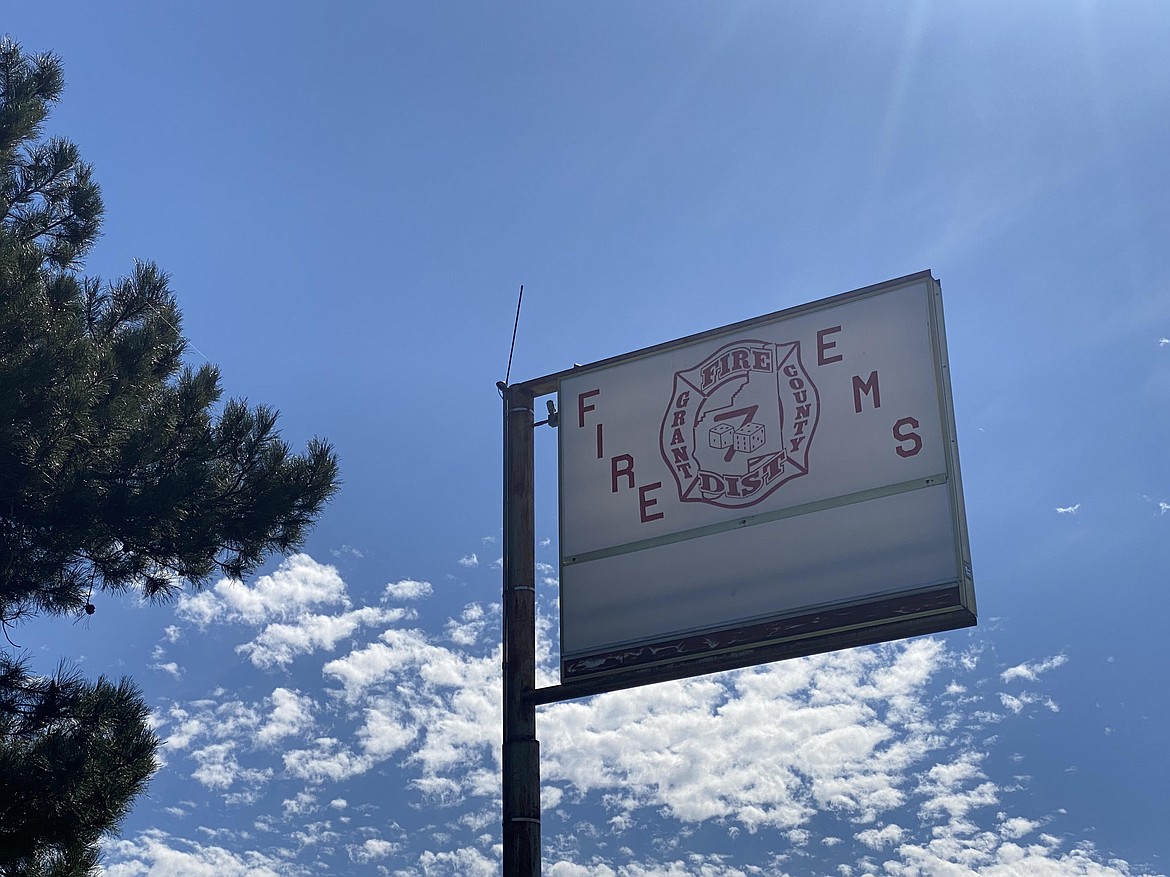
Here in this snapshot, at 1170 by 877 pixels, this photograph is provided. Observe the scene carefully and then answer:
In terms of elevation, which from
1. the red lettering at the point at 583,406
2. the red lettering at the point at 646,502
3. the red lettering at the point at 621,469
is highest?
the red lettering at the point at 583,406

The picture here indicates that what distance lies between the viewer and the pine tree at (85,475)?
37.3 feet

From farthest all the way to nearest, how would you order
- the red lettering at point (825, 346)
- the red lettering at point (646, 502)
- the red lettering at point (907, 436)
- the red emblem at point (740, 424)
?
1. the red lettering at point (646, 502)
2. the red lettering at point (825, 346)
3. the red emblem at point (740, 424)
4. the red lettering at point (907, 436)

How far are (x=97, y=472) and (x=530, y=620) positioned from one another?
6.14m

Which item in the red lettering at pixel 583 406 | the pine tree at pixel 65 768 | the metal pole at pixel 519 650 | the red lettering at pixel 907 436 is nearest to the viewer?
the metal pole at pixel 519 650

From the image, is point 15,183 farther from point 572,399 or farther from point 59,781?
point 572,399

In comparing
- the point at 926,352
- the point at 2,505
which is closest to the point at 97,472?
the point at 2,505

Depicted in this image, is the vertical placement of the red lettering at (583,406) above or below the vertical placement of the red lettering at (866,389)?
above

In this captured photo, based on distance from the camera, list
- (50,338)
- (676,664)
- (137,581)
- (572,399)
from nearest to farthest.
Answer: (676,664), (572,399), (50,338), (137,581)

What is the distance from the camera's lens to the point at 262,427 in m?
13.9

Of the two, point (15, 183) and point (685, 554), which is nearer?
point (685, 554)

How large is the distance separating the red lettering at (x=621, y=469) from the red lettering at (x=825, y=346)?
1.49m

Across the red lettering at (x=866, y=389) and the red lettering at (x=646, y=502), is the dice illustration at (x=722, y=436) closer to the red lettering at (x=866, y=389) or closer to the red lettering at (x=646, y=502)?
the red lettering at (x=646, y=502)

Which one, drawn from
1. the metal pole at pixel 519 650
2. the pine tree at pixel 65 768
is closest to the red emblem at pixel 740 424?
the metal pole at pixel 519 650

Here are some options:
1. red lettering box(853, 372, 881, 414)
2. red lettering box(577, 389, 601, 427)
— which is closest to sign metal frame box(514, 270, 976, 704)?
red lettering box(853, 372, 881, 414)
